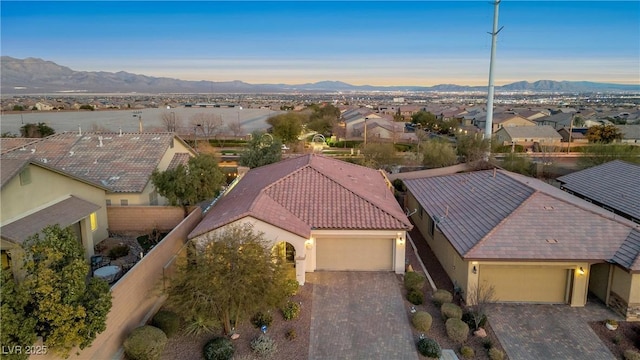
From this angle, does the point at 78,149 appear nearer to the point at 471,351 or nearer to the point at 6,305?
the point at 6,305

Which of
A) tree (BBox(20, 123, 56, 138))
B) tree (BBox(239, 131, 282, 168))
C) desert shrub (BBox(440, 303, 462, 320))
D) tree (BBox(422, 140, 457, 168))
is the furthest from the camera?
tree (BBox(20, 123, 56, 138))

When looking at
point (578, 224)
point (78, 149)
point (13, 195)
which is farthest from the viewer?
point (78, 149)

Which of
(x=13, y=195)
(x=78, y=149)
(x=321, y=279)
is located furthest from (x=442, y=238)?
(x=78, y=149)

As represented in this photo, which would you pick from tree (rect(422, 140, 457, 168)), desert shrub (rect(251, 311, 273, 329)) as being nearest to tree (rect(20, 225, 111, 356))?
desert shrub (rect(251, 311, 273, 329))

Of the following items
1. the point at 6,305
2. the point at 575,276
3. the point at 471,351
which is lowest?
the point at 471,351

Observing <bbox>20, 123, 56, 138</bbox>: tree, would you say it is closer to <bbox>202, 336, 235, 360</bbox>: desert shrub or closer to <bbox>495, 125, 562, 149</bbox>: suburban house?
<bbox>202, 336, 235, 360</bbox>: desert shrub

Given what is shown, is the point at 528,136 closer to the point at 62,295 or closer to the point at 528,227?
the point at 528,227
